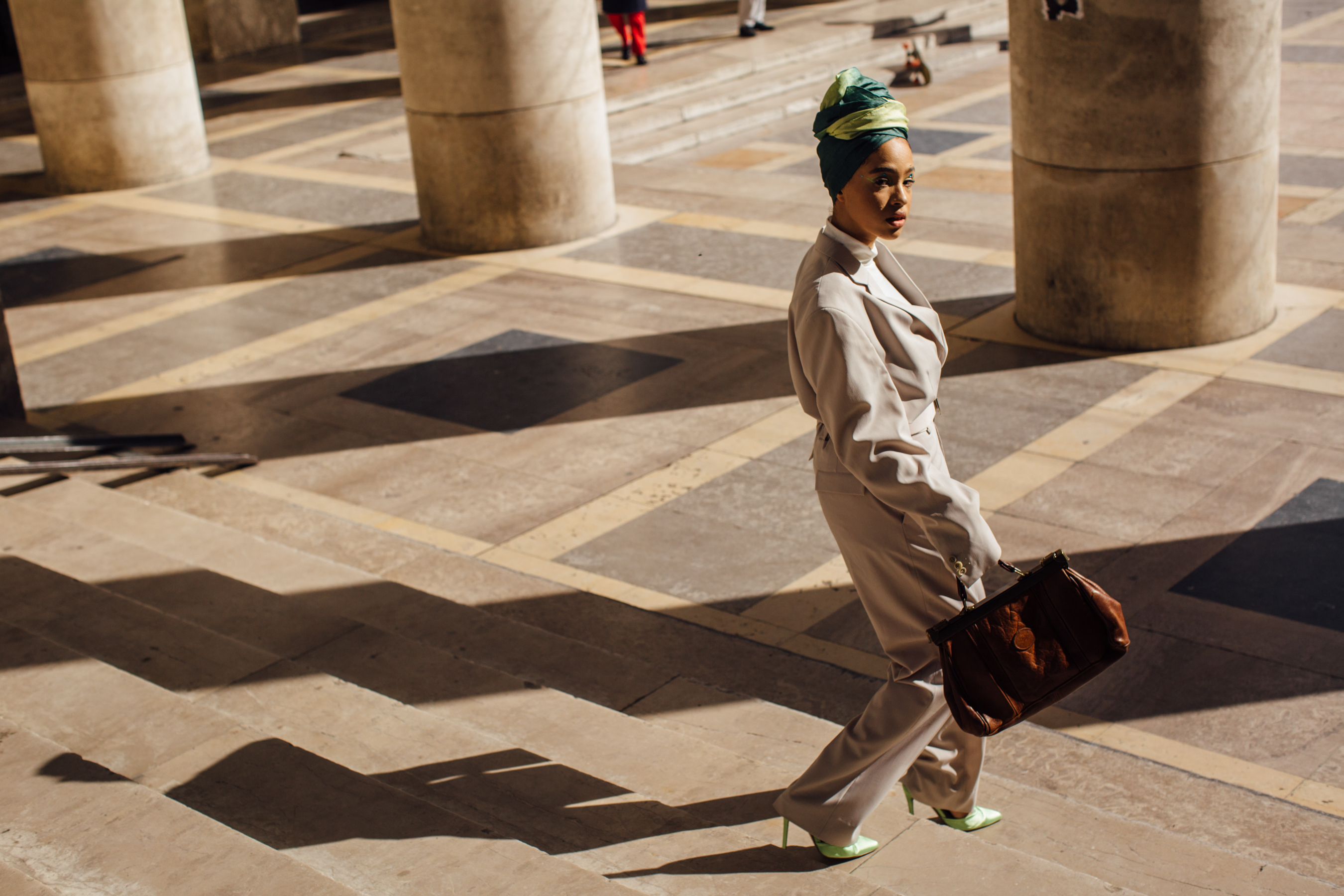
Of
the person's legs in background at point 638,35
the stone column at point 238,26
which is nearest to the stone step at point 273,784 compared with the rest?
the person's legs in background at point 638,35

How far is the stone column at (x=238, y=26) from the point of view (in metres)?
22.6

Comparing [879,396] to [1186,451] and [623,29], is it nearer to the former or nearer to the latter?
[1186,451]

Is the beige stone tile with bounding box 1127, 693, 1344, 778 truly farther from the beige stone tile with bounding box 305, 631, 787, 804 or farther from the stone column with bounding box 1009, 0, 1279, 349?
the stone column with bounding box 1009, 0, 1279, 349

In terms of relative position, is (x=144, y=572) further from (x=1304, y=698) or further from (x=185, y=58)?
(x=185, y=58)

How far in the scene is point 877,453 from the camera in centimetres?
347

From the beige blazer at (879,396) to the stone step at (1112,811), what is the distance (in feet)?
3.78

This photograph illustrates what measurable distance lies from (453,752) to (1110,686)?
2573mm

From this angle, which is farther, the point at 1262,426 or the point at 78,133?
the point at 78,133

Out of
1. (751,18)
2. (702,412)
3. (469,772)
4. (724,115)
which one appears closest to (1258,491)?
(702,412)

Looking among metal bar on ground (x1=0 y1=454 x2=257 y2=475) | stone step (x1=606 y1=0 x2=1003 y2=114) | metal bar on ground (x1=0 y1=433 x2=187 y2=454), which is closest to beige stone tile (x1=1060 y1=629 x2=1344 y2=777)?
metal bar on ground (x1=0 y1=454 x2=257 y2=475)

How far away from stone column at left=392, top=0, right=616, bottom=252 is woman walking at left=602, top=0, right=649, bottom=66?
23.0 ft

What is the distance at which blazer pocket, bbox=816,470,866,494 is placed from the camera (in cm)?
367

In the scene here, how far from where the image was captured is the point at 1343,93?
15438 millimetres

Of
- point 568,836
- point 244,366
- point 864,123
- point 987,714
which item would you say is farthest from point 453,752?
point 244,366
